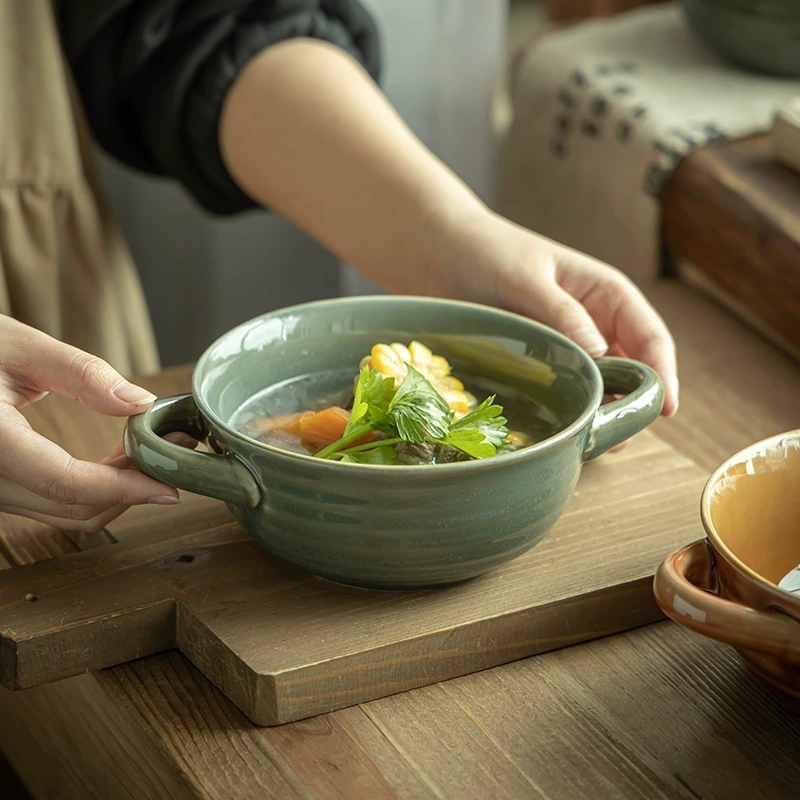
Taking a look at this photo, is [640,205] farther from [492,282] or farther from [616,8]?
[616,8]

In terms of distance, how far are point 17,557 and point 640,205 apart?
0.85 m

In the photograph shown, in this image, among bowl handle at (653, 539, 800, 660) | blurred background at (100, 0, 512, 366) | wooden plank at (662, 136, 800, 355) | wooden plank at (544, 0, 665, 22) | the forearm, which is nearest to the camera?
bowl handle at (653, 539, 800, 660)

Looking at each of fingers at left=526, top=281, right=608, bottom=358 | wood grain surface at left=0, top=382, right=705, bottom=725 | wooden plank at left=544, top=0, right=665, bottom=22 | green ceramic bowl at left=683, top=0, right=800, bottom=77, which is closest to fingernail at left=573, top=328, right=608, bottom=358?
fingers at left=526, top=281, right=608, bottom=358

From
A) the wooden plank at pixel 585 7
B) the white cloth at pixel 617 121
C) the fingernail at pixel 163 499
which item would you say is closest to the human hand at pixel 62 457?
the fingernail at pixel 163 499

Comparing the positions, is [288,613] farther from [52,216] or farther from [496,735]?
[52,216]

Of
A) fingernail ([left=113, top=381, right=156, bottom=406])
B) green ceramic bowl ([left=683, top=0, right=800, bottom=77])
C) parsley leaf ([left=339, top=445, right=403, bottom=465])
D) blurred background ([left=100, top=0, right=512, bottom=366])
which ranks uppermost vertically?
green ceramic bowl ([left=683, top=0, right=800, bottom=77])

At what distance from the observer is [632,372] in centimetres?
64

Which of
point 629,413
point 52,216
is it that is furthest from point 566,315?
point 52,216

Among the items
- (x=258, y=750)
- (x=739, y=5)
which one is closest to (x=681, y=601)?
(x=258, y=750)

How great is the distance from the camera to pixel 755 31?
1.33m

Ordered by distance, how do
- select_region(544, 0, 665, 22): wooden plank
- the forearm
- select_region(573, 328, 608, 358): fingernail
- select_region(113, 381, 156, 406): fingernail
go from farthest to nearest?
select_region(544, 0, 665, 22): wooden plank < the forearm < select_region(573, 328, 608, 358): fingernail < select_region(113, 381, 156, 406): fingernail

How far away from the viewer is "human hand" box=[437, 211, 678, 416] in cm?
71

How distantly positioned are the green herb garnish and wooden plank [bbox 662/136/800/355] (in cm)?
49

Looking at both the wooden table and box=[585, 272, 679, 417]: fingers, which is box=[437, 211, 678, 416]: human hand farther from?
the wooden table
